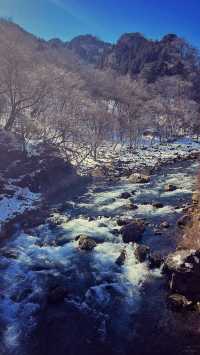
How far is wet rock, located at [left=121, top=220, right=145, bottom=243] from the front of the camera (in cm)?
2453

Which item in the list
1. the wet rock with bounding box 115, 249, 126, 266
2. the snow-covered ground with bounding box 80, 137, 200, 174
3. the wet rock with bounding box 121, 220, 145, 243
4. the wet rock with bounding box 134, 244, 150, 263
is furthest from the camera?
the snow-covered ground with bounding box 80, 137, 200, 174

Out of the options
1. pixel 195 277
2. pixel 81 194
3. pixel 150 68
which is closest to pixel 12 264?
pixel 195 277

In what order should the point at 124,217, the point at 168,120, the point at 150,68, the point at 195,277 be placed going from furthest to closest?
1. the point at 150,68
2. the point at 168,120
3. the point at 124,217
4. the point at 195,277

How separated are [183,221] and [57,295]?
11255 mm

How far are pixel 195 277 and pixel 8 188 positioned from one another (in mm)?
19965

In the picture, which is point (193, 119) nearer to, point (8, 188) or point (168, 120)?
point (168, 120)

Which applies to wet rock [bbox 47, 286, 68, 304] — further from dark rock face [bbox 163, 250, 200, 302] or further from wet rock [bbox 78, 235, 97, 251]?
dark rock face [bbox 163, 250, 200, 302]

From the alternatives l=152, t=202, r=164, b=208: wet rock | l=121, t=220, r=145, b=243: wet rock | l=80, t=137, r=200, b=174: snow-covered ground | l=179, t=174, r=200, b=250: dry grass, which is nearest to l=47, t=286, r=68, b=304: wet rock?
l=121, t=220, r=145, b=243: wet rock

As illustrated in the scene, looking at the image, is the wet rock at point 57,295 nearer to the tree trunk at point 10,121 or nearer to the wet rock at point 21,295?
the wet rock at point 21,295

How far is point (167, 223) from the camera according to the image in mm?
26766

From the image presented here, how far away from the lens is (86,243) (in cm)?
2362

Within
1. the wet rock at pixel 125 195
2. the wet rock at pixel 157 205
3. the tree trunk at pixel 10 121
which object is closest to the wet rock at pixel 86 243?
the wet rock at pixel 157 205

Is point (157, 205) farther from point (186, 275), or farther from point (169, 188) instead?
point (186, 275)

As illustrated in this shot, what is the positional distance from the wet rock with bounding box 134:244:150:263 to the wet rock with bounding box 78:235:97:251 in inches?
106
